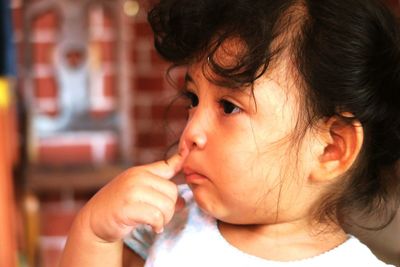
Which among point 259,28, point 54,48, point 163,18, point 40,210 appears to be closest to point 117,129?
point 54,48

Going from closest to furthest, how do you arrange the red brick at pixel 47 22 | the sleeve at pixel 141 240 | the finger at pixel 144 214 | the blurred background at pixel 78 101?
the finger at pixel 144 214 < the sleeve at pixel 141 240 < the blurred background at pixel 78 101 < the red brick at pixel 47 22

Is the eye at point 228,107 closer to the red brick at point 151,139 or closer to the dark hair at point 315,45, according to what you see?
the dark hair at point 315,45

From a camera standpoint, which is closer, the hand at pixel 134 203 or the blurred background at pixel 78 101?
the hand at pixel 134 203

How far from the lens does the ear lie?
828mm

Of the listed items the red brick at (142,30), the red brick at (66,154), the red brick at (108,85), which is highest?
the red brick at (142,30)

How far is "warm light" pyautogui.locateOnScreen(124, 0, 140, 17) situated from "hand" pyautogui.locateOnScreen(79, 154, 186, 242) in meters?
1.16

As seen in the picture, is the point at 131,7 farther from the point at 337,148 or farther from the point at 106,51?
the point at 337,148

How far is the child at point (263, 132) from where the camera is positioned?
2.55ft

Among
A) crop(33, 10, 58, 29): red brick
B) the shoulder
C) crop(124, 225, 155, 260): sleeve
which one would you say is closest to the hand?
crop(124, 225, 155, 260): sleeve

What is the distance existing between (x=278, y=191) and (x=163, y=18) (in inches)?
10.4

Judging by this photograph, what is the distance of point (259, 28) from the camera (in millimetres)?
769

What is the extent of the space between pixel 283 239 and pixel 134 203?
8.2 inches

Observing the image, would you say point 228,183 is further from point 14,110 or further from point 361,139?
point 14,110

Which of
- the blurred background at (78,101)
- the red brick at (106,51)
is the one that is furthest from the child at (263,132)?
the red brick at (106,51)
